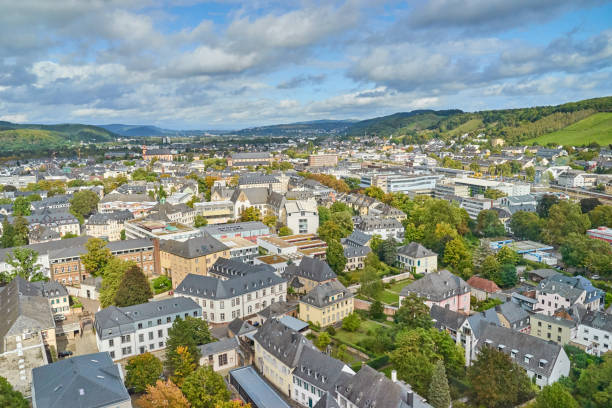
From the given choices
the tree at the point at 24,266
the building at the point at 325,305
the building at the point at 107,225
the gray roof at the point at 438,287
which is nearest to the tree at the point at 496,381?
the gray roof at the point at 438,287

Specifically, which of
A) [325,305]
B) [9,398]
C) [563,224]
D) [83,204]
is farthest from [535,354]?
[83,204]

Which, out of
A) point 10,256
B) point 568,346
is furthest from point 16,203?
point 568,346

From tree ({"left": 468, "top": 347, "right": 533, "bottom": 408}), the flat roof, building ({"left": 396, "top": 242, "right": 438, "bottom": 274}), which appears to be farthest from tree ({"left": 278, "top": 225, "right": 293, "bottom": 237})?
tree ({"left": 468, "top": 347, "right": 533, "bottom": 408})

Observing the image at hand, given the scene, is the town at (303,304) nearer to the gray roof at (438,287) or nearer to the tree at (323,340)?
the gray roof at (438,287)

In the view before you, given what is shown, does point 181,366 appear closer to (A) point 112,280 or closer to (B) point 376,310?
(A) point 112,280

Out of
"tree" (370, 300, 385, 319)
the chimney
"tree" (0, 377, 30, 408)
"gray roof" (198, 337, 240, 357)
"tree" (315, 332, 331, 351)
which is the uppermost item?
"tree" (0, 377, 30, 408)

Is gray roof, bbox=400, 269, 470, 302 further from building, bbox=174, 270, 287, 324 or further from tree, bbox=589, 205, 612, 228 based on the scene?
tree, bbox=589, 205, 612, 228

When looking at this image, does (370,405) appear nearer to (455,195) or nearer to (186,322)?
(186,322)
